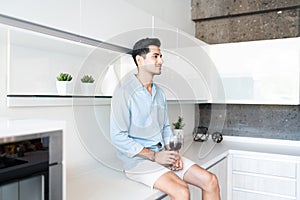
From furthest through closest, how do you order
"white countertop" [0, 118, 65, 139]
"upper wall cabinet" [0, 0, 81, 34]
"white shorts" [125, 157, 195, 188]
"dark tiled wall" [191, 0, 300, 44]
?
"dark tiled wall" [191, 0, 300, 44], "white shorts" [125, 157, 195, 188], "upper wall cabinet" [0, 0, 81, 34], "white countertop" [0, 118, 65, 139]

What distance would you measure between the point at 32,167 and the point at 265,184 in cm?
223

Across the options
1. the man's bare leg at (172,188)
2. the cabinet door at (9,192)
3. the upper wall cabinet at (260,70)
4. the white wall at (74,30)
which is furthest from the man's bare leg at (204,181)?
the upper wall cabinet at (260,70)

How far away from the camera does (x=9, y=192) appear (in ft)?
2.68

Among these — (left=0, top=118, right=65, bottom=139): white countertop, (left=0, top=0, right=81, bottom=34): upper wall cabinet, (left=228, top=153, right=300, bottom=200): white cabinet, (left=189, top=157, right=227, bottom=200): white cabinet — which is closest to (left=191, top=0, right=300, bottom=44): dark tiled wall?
(left=228, top=153, right=300, bottom=200): white cabinet

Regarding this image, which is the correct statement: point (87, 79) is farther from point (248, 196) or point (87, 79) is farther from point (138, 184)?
point (248, 196)

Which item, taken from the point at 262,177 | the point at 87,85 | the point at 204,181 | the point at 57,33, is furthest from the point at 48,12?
the point at 262,177

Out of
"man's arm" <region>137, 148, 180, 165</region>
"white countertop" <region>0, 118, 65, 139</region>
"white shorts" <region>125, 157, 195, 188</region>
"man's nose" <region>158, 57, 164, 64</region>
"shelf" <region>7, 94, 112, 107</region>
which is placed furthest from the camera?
"man's nose" <region>158, 57, 164, 64</region>

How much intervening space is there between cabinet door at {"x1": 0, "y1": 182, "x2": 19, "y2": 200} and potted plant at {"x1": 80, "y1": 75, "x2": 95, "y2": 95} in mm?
874

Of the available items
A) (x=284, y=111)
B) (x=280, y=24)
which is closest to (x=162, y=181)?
(x=284, y=111)

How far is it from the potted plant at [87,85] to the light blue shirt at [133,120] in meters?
0.16

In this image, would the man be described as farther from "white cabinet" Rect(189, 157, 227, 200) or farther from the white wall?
"white cabinet" Rect(189, 157, 227, 200)

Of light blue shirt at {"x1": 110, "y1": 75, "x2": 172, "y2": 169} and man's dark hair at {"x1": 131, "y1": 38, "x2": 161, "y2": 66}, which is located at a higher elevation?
man's dark hair at {"x1": 131, "y1": 38, "x2": 161, "y2": 66}

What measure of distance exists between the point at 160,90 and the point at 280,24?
5.70 ft

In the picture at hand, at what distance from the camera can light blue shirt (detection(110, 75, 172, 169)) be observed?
1559 mm
